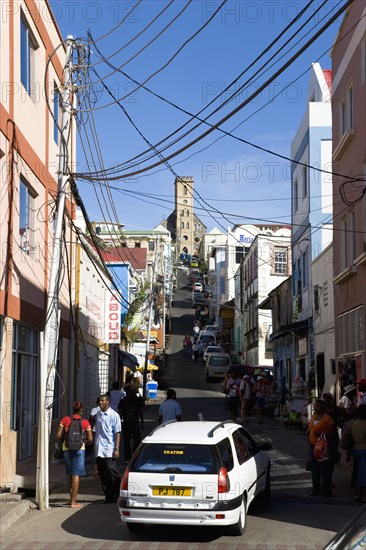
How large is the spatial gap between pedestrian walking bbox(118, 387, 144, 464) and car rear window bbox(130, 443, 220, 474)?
8.03m

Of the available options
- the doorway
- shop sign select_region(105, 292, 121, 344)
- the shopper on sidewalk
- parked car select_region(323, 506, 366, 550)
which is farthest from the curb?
shop sign select_region(105, 292, 121, 344)

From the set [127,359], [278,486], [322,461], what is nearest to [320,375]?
[278,486]

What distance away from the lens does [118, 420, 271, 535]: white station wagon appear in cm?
1027

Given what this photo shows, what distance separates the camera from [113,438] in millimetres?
13477

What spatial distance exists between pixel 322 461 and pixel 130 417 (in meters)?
6.16

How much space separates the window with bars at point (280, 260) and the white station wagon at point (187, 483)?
1657 inches

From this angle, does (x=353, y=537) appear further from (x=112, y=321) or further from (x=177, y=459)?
(x=112, y=321)

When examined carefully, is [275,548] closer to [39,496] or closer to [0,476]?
[39,496]

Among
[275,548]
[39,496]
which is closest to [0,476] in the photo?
[39,496]

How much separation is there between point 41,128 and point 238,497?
10865 mm

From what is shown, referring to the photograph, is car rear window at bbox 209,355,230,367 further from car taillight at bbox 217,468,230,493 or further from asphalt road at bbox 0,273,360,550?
car taillight at bbox 217,468,230,493

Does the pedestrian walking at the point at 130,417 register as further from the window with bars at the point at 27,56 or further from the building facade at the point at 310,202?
the building facade at the point at 310,202

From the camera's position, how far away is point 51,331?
13.7 meters

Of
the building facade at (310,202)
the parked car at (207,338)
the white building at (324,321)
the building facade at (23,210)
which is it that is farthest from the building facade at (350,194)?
the parked car at (207,338)
